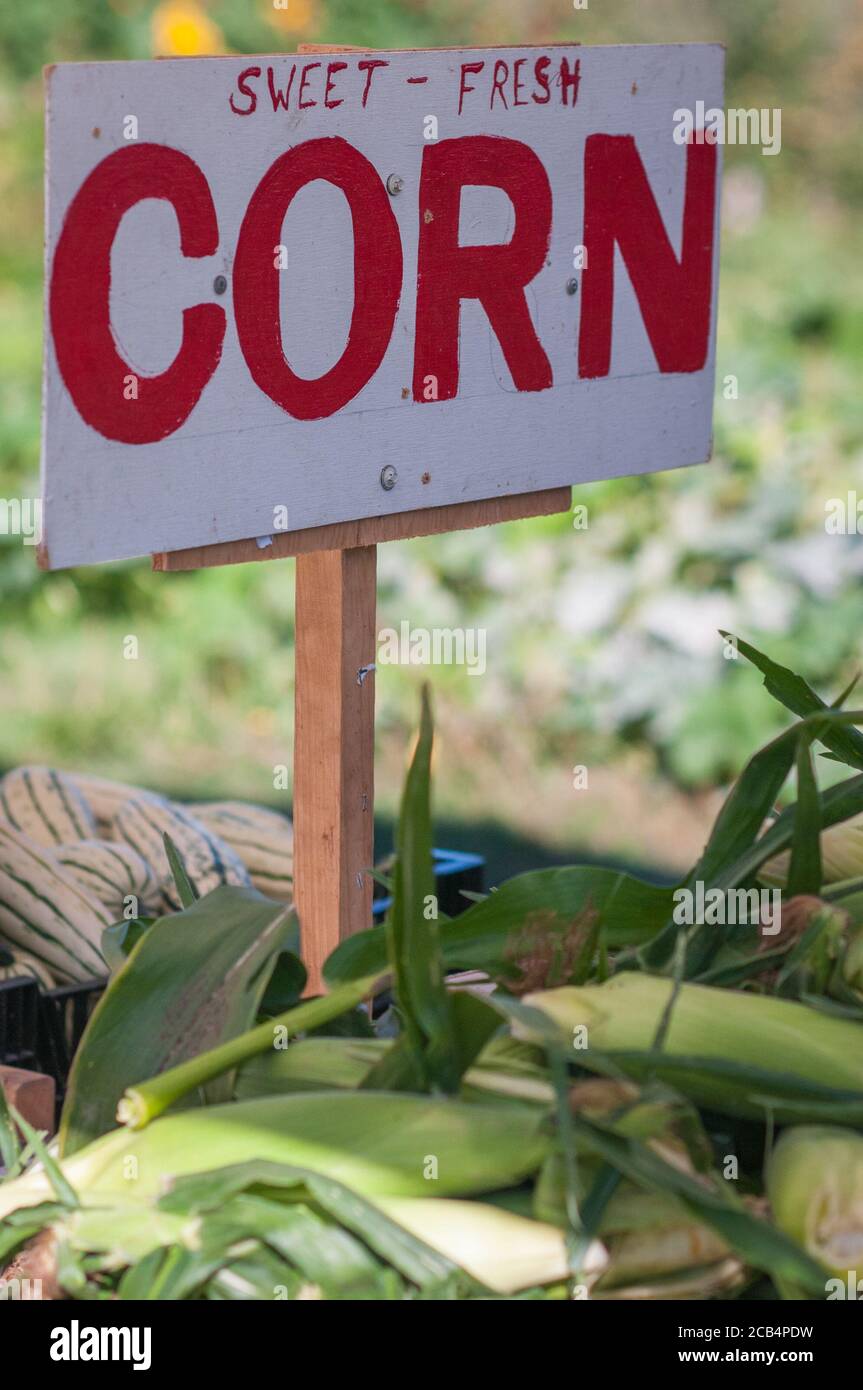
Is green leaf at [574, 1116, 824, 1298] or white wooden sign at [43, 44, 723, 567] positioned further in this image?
white wooden sign at [43, 44, 723, 567]

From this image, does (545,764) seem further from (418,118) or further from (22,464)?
(418,118)

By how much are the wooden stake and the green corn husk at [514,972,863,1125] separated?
831 mm

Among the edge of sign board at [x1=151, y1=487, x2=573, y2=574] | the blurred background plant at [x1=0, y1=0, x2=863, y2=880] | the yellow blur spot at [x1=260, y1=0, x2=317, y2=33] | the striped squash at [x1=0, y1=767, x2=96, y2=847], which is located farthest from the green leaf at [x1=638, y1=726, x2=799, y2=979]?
the yellow blur spot at [x1=260, y1=0, x2=317, y2=33]

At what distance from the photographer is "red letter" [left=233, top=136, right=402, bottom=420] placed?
181 centimetres

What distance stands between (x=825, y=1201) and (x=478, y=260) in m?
1.30

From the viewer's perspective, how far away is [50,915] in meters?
2.60

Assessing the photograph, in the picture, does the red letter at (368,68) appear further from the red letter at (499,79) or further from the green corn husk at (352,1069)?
the green corn husk at (352,1069)

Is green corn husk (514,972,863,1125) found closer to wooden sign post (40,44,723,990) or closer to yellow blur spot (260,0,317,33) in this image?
wooden sign post (40,44,723,990)

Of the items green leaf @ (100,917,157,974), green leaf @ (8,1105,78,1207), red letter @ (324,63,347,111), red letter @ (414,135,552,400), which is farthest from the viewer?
red letter @ (414,135,552,400)

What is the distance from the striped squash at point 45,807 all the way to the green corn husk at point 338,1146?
74.7 inches

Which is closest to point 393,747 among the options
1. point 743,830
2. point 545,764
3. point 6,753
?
point 545,764

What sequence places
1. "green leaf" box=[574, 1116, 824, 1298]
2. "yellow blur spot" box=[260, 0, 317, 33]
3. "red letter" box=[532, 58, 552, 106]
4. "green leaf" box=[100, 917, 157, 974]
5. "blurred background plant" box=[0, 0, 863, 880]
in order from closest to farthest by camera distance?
"green leaf" box=[574, 1116, 824, 1298], "green leaf" box=[100, 917, 157, 974], "red letter" box=[532, 58, 552, 106], "blurred background plant" box=[0, 0, 863, 880], "yellow blur spot" box=[260, 0, 317, 33]

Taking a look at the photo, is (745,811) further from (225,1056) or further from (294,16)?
(294,16)

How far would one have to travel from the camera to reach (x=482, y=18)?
26.1ft
